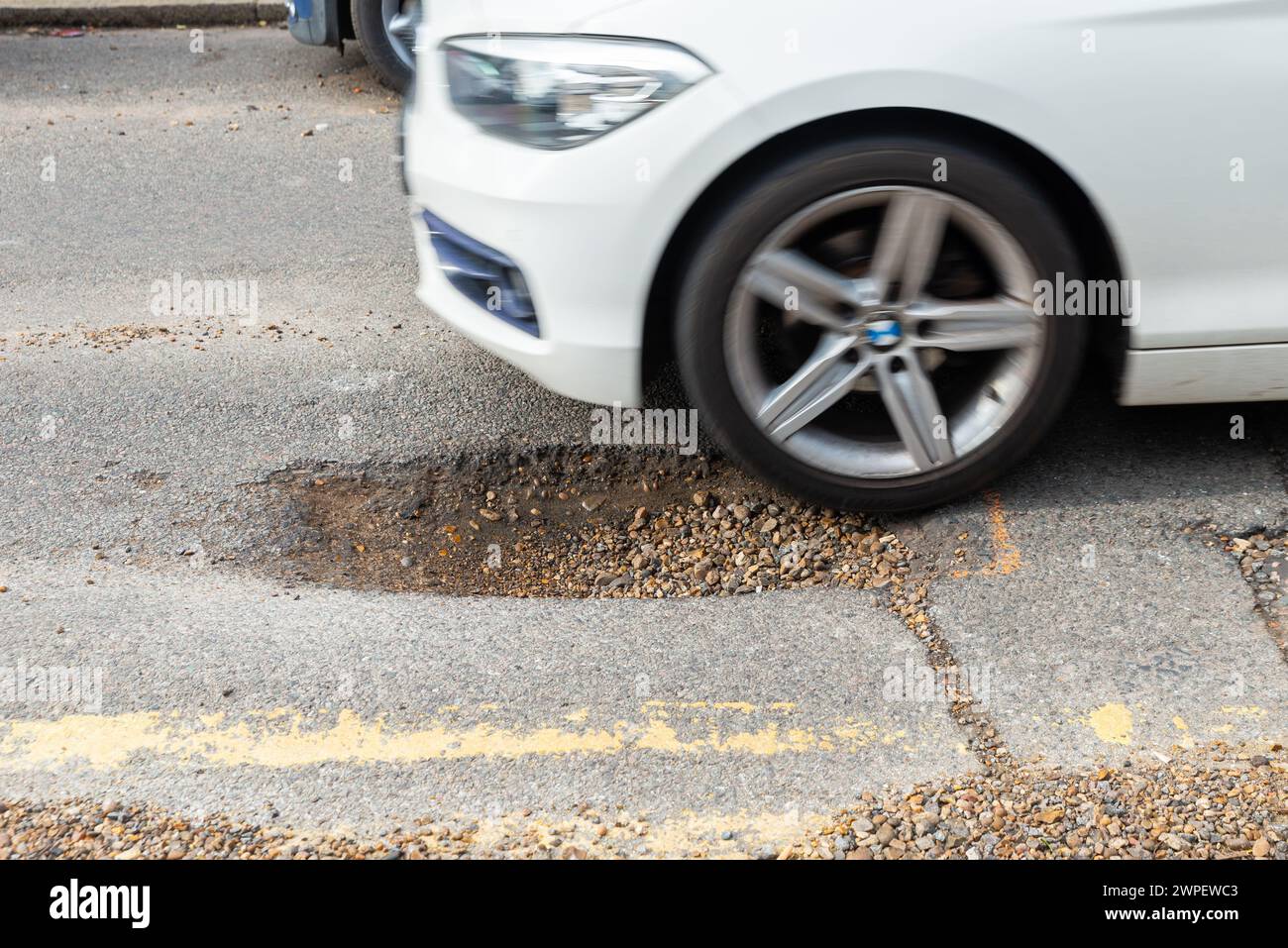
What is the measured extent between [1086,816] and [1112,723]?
308mm

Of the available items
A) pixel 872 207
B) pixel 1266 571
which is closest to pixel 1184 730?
pixel 1266 571

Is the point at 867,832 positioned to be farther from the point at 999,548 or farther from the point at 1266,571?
the point at 1266,571

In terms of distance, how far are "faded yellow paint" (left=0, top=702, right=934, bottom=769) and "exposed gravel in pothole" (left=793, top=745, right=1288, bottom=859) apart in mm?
188

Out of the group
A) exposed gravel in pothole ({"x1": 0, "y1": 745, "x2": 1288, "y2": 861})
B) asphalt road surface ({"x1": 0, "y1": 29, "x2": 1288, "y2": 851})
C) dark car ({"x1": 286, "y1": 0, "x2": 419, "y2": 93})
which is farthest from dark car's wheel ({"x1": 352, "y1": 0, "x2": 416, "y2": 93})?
exposed gravel in pothole ({"x1": 0, "y1": 745, "x2": 1288, "y2": 861})

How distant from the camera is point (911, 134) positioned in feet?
9.31

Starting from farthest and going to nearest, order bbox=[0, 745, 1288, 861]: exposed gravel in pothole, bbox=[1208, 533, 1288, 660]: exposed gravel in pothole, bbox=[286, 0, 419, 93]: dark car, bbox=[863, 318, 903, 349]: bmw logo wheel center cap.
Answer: bbox=[286, 0, 419, 93]: dark car
bbox=[863, 318, 903, 349]: bmw logo wheel center cap
bbox=[1208, 533, 1288, 660]: exposed gravel in pothole
bbox=[0, 745, 1288, 861]: exposed gravel in pothole

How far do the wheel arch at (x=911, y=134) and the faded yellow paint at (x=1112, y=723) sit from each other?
926 mm

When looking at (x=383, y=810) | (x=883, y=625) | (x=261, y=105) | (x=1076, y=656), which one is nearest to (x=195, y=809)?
(x=383, y=810)

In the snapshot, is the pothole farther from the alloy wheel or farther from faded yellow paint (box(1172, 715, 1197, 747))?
faded yellow paint (box(1172, 715, 1197, 747))

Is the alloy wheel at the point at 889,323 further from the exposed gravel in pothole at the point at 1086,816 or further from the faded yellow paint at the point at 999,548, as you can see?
the exposed gravel in pothole at the point at 1086,816

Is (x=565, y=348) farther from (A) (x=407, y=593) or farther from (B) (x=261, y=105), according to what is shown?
(B) (x=261, y=105)

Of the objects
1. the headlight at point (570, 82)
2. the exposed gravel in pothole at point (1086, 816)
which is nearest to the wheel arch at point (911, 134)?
the headlight at point (570, 82)

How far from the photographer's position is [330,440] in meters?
3.64

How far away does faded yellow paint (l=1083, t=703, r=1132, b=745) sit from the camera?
99.4 inches
